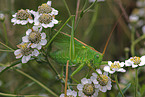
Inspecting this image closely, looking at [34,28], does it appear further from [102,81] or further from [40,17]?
[102,81]

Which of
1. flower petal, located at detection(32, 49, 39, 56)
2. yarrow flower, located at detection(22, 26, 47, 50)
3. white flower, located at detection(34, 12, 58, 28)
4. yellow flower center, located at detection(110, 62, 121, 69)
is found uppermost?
white flower, located at detection(34, 12, 58, 28)

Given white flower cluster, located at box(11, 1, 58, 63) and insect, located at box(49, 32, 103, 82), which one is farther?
insect, located at box(49, 32, 103, 82)

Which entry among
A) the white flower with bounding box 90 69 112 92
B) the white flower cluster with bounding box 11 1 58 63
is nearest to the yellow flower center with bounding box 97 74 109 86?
the white flower with bounding box 90 69 112 92

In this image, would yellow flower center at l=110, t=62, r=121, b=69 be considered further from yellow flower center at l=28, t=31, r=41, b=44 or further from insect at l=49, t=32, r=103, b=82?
yellow flower center at l=28, t=31, r=41, b=44

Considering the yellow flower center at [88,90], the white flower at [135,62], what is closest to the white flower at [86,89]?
the yellow flower center at [88,90]

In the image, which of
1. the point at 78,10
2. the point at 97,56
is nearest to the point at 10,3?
the point at 78,10

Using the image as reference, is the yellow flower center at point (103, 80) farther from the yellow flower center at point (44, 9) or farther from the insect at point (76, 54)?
the yellow flower center at point (44, 9)

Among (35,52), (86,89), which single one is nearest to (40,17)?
(35,52)
